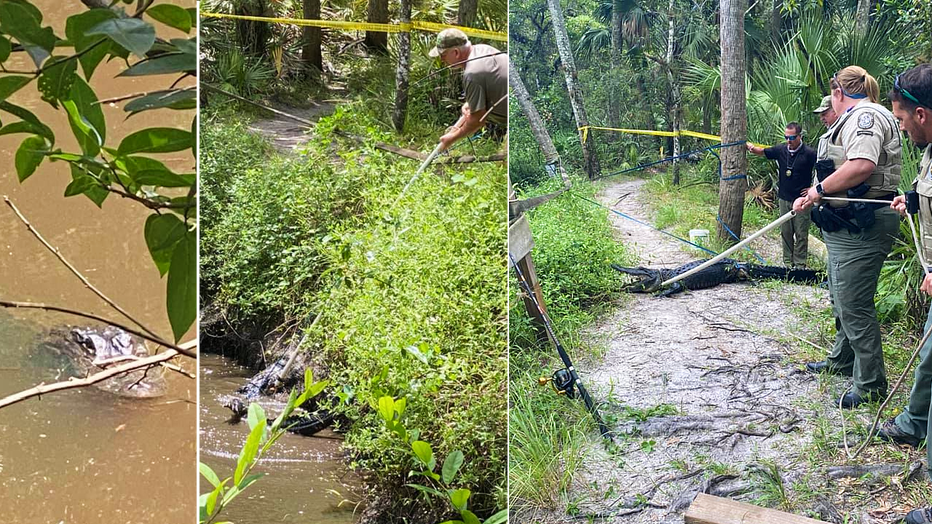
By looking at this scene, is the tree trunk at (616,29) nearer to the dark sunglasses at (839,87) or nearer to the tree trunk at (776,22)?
the tree trunk at (776,22)

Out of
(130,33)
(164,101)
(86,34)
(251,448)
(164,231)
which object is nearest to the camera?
(130,33)

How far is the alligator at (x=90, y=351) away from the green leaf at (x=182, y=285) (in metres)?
0.59

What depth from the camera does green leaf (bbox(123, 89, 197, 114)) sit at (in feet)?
3.52

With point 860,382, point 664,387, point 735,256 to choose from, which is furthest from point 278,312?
point 860,382

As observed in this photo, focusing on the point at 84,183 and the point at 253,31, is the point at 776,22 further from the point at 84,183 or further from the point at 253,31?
the point at 84,183

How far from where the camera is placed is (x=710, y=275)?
1766 mm

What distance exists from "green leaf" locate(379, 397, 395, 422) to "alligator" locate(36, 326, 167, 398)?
0.52m

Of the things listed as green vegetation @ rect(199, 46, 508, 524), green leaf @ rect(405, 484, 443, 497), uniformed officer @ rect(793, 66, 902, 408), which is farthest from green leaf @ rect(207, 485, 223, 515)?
uniformed officer @ rect(793, 66, 902, 408)

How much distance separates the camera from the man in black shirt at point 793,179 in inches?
64.0

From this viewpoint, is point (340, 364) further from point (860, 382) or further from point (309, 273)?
point (860, 382)

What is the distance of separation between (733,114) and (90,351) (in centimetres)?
147

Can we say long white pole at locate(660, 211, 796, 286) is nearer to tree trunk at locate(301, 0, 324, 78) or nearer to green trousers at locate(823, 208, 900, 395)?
green trousers at locate(823, 208, 900, 395)

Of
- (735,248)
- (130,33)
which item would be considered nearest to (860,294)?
(735,248)

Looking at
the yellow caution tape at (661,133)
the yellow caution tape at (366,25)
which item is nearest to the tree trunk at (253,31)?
the yellow caution tape at (366,25)
